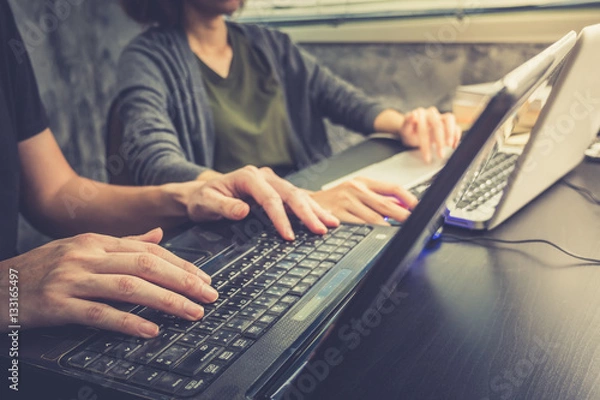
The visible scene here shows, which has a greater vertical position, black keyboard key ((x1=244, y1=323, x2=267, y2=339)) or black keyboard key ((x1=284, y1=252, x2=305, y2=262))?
black keyboard key ((x1=244, y1=323, x2=267, y2=339))

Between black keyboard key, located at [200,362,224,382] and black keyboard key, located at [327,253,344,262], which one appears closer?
black keyboard key, located at [200,362,224,382]

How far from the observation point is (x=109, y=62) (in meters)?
2.10

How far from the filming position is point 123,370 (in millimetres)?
380

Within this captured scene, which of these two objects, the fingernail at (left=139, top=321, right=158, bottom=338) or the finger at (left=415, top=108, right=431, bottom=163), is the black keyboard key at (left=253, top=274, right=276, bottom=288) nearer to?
the fingernail at (left=139, top=321, right=158, bottom=338)

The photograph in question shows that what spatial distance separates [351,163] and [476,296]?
519 mm

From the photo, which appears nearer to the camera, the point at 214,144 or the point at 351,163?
the point at 351,163

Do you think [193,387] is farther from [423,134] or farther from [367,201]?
[423,134]

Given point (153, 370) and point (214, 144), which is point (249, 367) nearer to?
point (153, 370)

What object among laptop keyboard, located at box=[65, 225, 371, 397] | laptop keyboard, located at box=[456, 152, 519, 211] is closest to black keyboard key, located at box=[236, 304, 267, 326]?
laptop keyboard, located at box=[65, 225, 371, 397]

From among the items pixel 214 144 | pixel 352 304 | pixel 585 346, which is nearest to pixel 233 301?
pixel 352 304

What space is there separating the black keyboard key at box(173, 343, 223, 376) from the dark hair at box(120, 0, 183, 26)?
1084mm

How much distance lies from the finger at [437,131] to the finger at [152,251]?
0.60 m

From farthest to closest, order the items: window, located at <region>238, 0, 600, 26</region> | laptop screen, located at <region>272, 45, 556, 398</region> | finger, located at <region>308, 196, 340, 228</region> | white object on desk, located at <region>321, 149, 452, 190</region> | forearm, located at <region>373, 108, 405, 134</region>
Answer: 1. window, located at <region>238, 0, 600, 26</region>
2. forearm, located at <region>373, 108, 405, 134</region>
3. white object on desk, located at <region>321, 149, 452, 190</region>
4. finger, located at <region>308, 196, 340, 228</region>
5. laptop screen, located at <region>272, 45, 556, 398</region>

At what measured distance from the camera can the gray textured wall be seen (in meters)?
1.61
